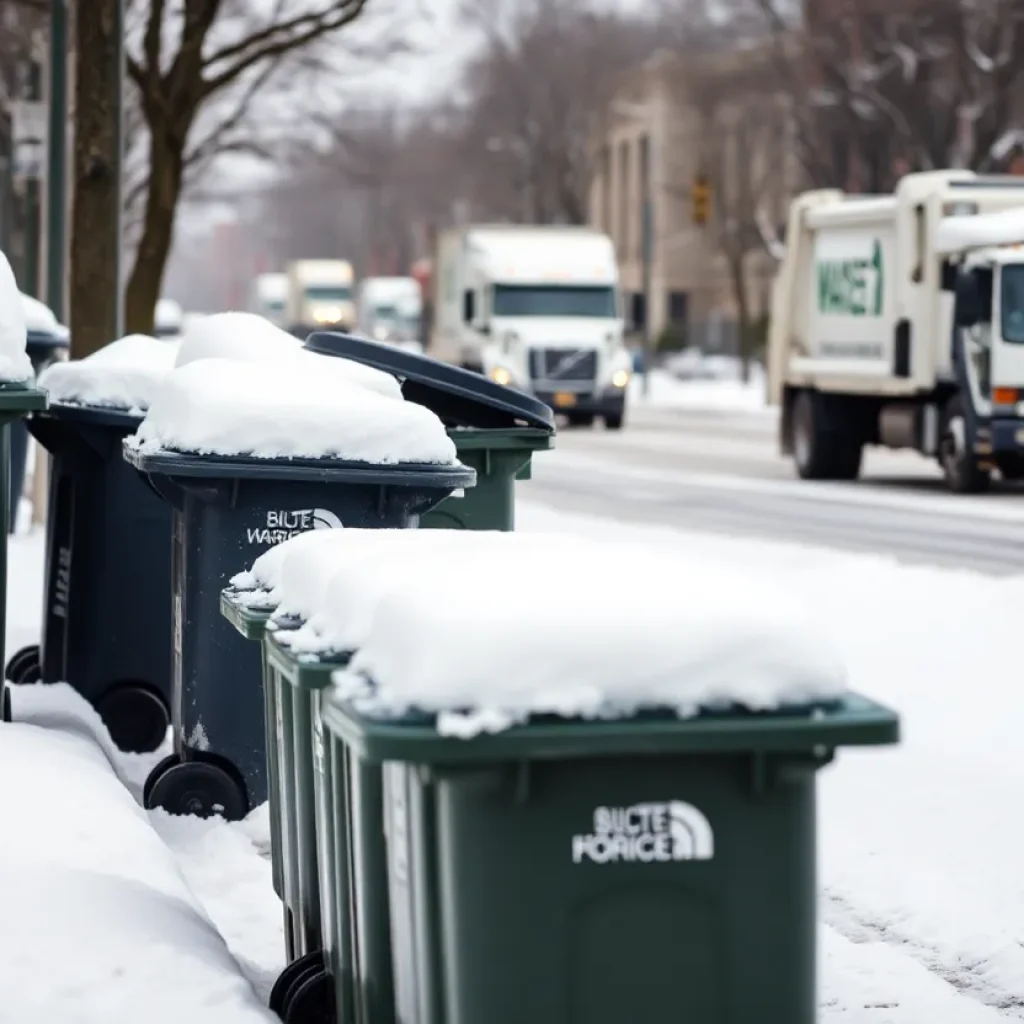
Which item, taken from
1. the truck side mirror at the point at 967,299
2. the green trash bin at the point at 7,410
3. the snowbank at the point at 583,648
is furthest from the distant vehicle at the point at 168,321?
the snowbank at the point at 583,648

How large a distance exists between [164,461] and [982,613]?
721cm

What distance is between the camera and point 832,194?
94.8 ft

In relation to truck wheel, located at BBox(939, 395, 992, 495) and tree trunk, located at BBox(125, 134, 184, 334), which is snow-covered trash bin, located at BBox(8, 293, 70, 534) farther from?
truck wheel, located at BBox(939, 395, 992, 495)

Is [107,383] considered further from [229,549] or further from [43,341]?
[43,341]

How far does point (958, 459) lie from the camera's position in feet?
83.0

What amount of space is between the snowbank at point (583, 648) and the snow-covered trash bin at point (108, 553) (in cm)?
505

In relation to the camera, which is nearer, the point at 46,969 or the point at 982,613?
the point at 46,969

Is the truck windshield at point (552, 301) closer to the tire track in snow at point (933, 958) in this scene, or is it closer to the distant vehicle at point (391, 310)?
the tire track in snow at point (933, 958)

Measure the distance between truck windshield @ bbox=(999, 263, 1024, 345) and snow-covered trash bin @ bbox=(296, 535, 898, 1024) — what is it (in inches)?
814

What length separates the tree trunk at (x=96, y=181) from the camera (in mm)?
17391

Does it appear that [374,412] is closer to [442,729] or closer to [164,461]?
[164,461]

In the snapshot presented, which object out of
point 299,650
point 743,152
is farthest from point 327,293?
point 299,650

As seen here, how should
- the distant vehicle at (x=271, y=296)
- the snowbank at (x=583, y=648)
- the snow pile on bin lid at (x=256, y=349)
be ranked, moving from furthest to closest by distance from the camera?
the distant vehicle at (x=271, y=296) → the snow pile on bin lid at (x=256, y=349) → the snowbank at (x=583, y=648)

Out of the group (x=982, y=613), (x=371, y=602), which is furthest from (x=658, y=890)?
(x=982, y=613)
